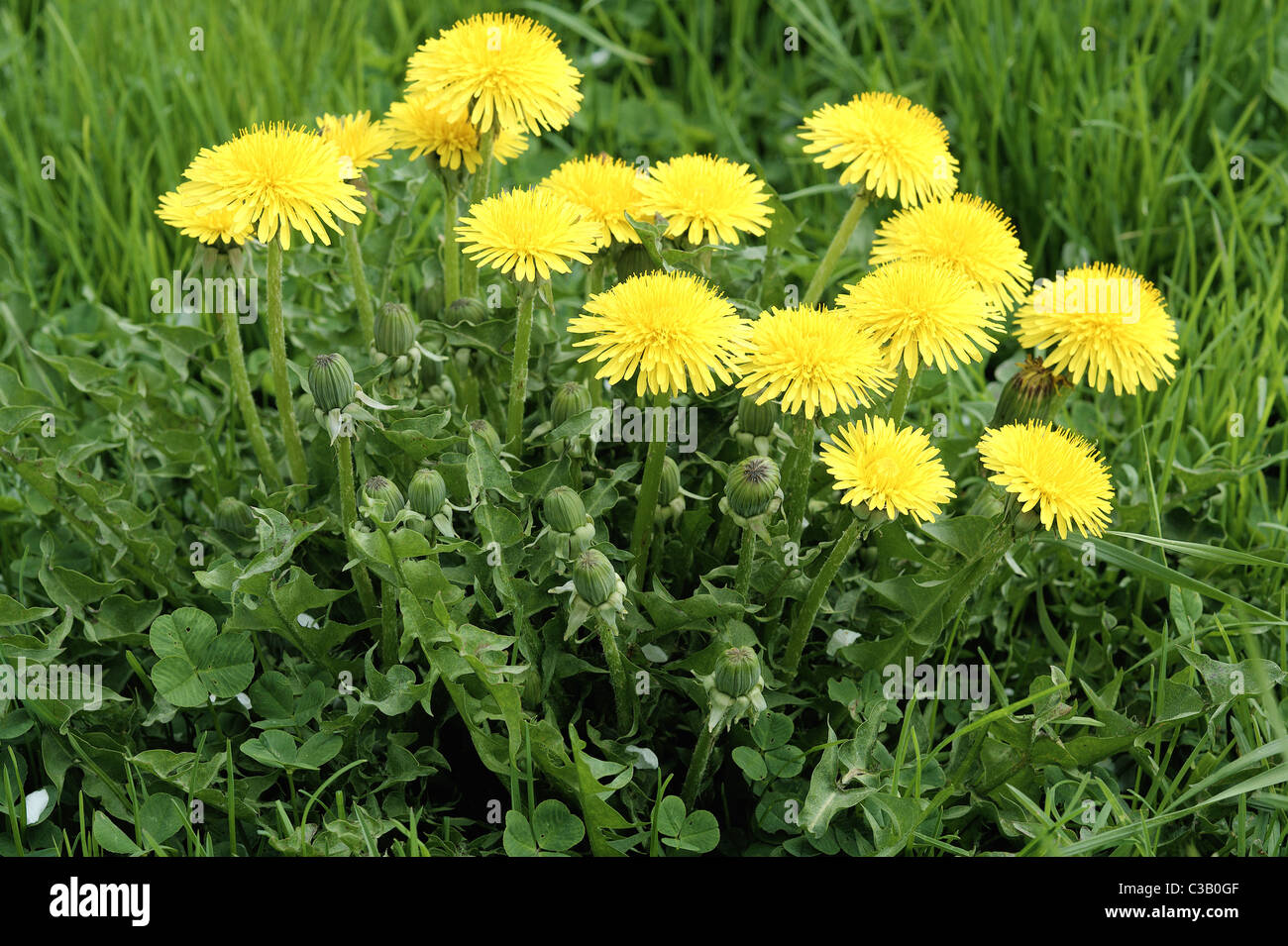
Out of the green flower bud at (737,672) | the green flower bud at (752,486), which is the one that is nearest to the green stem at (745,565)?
the green flower bud at (752,486)

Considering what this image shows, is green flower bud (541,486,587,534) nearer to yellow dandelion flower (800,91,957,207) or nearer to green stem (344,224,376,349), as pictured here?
green stem (344,224,376,349)

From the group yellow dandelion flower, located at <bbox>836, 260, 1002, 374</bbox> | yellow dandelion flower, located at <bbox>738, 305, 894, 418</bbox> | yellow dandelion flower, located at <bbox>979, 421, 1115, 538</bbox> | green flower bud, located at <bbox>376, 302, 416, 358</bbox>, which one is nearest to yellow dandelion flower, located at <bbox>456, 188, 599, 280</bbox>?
green flower bud, located at <bbox>376, 302, 416, 358</bbox>

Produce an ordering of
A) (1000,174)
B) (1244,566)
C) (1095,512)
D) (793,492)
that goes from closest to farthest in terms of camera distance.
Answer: (1095,512)
(793,492)
(1244,566)
(1000,174)

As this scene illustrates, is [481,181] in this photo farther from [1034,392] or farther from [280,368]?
[1034,392]

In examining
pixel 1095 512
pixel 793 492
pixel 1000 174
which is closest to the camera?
pixel 1095 512

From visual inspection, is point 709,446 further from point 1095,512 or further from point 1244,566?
point 1244,566

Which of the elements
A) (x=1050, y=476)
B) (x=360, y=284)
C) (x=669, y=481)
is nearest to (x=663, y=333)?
(x=669, y=481)

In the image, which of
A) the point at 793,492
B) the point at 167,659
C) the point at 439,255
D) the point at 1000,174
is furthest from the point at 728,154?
the point at 167,659
